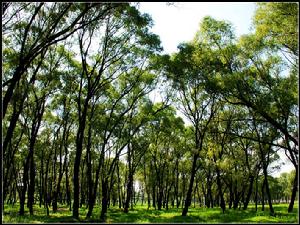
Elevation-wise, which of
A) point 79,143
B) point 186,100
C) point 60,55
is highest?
point 60,55

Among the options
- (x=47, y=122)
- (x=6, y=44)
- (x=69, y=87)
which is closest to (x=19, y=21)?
(x=6, y=44)

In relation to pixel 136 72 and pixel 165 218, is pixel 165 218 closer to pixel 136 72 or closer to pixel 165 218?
pixel 165 218

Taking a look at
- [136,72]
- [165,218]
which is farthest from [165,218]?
[136,72]

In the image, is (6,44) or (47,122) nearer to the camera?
(6,44)

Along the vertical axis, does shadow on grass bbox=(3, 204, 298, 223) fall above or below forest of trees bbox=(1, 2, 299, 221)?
below

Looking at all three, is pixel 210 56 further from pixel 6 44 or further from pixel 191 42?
pixel 6 44

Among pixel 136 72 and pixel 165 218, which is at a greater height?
pixel 136 72

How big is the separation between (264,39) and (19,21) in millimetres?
16275

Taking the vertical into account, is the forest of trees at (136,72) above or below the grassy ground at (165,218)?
above

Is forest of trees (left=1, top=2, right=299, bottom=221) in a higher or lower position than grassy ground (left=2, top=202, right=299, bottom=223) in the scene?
higher

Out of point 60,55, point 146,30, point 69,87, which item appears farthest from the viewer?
point 69,87

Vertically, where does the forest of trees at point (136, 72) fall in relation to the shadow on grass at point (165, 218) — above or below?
above

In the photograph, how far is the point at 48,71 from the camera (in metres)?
30.6

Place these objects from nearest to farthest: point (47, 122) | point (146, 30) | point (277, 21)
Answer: point (277, 21), point (146, 30), point (47, 122)
